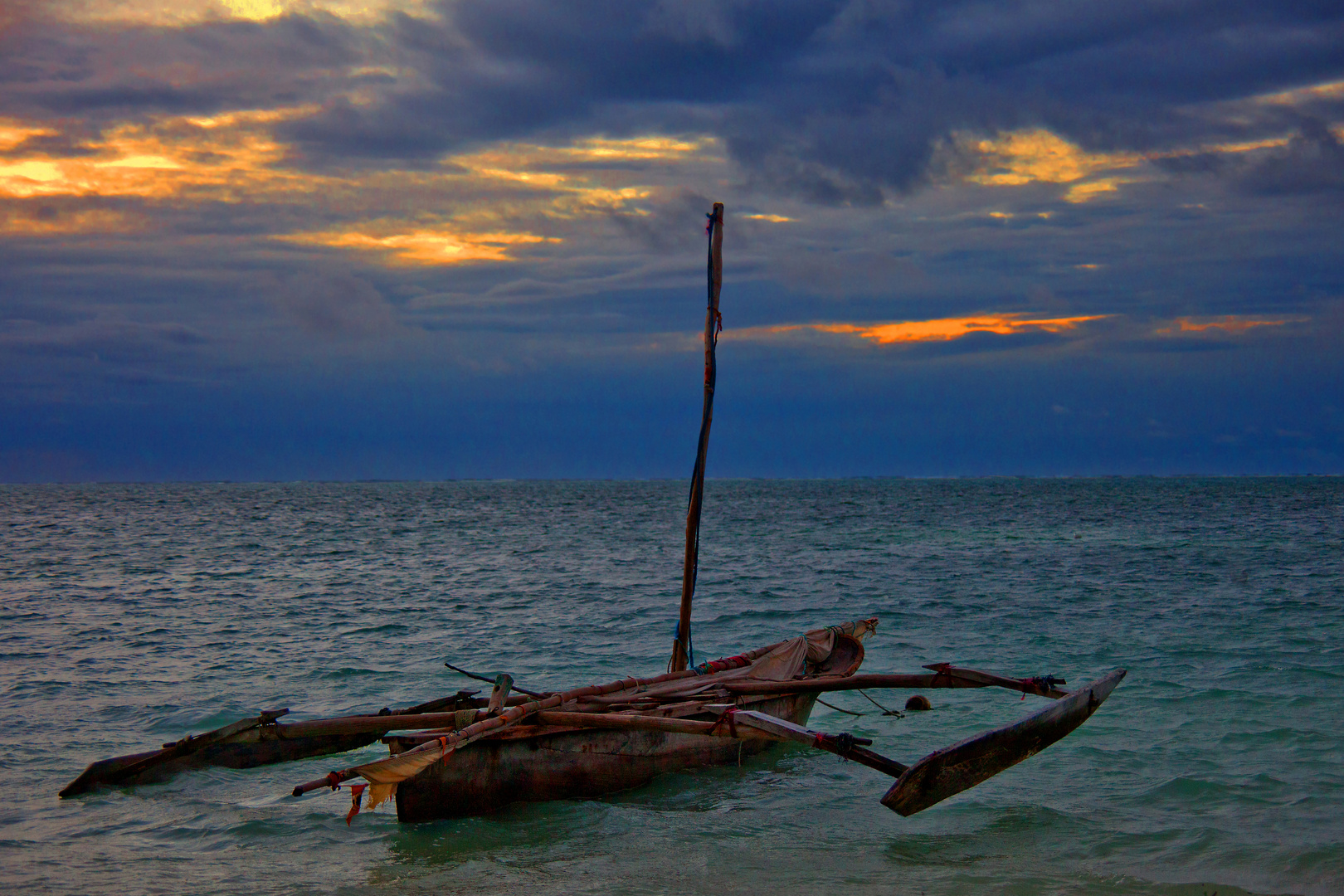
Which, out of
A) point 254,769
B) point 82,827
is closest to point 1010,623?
point 254,769

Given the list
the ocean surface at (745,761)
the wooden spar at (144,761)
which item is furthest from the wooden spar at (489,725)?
the wooden spar at (144,761)

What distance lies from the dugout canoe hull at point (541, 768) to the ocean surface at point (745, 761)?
0.20 meters

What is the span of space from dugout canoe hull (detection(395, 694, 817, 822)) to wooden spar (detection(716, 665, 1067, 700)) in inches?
31.8

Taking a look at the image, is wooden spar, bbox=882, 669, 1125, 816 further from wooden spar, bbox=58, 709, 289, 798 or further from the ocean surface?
wooden spar, bbox=58, 709, 289, 798

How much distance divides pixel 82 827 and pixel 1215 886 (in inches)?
382

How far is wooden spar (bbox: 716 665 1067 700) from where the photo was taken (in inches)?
399

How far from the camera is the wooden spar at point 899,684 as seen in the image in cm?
1014

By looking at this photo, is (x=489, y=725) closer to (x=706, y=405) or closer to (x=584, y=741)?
(x=584, y=741)

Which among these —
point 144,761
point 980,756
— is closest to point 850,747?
point 980,756

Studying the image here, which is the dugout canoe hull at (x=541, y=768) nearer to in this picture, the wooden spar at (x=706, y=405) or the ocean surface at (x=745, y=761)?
Answer: the ocean surface at (x=745, y=761)

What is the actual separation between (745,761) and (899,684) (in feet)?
6.36

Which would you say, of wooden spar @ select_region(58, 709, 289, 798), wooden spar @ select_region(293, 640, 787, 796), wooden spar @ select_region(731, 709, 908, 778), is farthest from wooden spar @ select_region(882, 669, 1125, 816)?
wooden spar @ select_region(58, 709, 289, 798)

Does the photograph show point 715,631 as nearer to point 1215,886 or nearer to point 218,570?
point 1215,886

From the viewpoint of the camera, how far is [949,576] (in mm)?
30781
